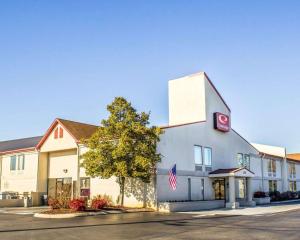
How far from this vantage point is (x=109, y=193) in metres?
32.1

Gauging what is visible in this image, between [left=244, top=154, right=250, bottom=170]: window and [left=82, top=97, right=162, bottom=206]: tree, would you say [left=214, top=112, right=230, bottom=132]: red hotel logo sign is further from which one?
[left=82, top=97, right=162, bottom=206]: tree

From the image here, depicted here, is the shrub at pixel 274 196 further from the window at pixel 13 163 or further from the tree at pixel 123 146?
the window at pixel 13 163

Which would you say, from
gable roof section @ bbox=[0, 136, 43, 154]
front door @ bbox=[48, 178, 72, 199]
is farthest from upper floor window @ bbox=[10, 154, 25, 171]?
front door @ bbox=[48, 178, 72, 199]

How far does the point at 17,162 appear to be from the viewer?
41.0m

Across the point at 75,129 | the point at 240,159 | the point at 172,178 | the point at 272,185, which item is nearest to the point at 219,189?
the point at 240,159

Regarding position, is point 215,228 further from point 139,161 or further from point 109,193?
point 109,193

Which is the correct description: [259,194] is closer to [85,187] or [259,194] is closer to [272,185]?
[272,185]

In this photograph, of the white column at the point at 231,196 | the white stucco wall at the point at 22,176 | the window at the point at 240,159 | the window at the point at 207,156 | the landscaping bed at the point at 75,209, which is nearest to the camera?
the landscaping bed at the point at 75,209

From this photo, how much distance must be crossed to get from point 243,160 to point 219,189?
24.2 feet

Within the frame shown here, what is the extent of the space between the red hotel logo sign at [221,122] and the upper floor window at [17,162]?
814 inches

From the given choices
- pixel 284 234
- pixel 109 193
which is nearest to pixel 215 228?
pixel 284 234

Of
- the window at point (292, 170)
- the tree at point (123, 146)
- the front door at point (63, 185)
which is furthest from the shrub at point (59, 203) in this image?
the window at point (292, 170)

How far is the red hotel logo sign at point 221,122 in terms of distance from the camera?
38.7 m

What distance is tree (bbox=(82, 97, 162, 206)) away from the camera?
91.7ft
